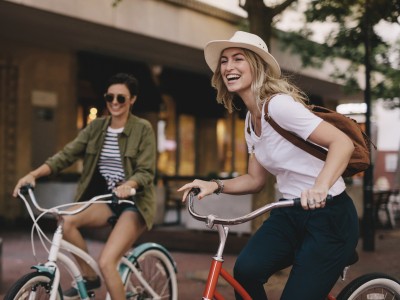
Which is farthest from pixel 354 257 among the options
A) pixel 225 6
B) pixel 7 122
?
pixel 225 6

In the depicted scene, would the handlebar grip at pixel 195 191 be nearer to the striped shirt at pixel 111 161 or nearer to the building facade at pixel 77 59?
the striped shirt at pixel 111 161

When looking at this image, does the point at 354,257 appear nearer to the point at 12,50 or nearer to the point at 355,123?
the point at 355,123

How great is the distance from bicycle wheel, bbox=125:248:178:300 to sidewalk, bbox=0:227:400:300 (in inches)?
52.7

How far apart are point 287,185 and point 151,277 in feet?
7.12

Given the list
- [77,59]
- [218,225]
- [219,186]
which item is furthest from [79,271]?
[77,59]

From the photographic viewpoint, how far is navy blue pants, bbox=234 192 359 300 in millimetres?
2941

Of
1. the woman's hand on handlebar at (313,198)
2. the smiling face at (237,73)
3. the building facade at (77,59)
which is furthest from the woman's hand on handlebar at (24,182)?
the building facade at (77,59)

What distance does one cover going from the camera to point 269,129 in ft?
9.88

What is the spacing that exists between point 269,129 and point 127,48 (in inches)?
490

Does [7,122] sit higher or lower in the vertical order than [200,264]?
higher

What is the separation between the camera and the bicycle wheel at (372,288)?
3271 millimetres

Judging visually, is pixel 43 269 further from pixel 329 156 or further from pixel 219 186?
pixel 329 156

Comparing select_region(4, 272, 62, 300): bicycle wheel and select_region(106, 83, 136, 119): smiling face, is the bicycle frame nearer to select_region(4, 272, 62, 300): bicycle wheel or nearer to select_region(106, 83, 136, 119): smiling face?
select_region(4, 272, 62, 300): bicycle wheel

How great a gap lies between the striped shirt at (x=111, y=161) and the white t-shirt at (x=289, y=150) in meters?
1.73
